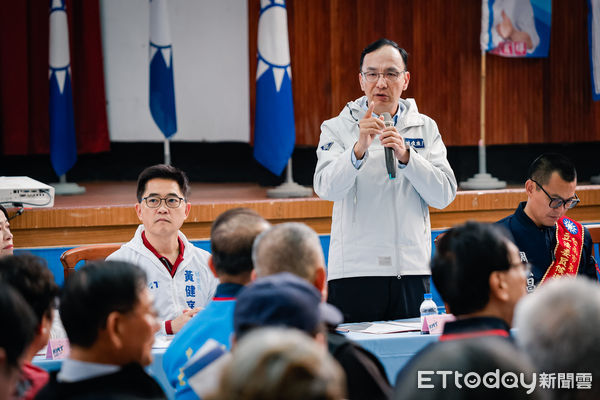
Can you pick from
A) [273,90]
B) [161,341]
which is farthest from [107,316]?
[273,90]

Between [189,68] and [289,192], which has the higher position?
[189,68]

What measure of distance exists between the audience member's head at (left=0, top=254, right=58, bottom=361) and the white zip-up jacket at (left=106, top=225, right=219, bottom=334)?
92 centimetres

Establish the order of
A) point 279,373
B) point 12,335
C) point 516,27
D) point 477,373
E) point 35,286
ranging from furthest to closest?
point 516,27 → point 35,286 → point 12,335 → point 477,373 → point 279,373

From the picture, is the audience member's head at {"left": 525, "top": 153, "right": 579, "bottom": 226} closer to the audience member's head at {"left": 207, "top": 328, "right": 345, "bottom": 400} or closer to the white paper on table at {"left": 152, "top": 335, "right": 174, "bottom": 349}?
the white paper on table at {"left": 152, "top": 335, "right": 174, "bottom": 349}

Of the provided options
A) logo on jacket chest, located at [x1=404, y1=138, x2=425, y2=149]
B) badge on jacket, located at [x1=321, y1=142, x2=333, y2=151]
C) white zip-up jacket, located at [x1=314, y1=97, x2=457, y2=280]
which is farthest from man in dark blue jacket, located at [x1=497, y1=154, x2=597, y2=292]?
badge on jacket, located at [x1=321, y1=142, x2=333, y2=151]

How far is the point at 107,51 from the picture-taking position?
5.36 metres

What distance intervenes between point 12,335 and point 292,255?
1.84 ft

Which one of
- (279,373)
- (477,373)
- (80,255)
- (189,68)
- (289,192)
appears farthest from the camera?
(189,68)

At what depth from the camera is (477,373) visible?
101 cm

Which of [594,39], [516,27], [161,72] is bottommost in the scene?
[161,72]

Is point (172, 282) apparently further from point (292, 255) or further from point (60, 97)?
point (60, 97)

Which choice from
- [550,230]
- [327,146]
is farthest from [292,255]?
[550,230]

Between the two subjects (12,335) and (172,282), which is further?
(172,282)

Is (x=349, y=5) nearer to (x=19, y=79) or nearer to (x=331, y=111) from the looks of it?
(x=331, y=111)
